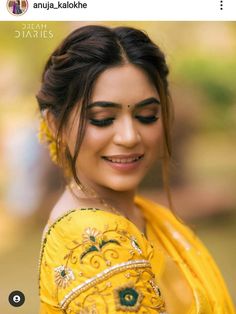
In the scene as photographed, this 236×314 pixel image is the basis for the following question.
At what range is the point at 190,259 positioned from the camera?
5.42 ft

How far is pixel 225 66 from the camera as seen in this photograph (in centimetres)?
173

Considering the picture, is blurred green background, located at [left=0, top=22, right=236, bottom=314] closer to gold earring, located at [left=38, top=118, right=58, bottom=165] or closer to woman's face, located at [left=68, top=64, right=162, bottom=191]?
gold earring, located at [left=38, top=118, right=58, bottom=165]

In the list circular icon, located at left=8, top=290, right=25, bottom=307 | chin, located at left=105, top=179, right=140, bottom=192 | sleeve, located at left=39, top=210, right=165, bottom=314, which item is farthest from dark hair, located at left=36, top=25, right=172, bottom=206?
circular icon, located at left=8, top=290, right=25, bottom=307

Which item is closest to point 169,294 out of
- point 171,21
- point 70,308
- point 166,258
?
point 166,258

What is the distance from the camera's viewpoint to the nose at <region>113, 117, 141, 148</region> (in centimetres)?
145

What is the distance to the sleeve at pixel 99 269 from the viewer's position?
1.33 m

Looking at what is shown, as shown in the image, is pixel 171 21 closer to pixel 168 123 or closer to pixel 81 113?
pixel 168 123

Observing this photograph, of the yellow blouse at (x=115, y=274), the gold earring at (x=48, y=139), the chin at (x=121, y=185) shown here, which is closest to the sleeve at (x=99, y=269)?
the yellow blouse at (x=115, y=274)

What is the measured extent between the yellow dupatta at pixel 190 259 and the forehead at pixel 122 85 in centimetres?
43

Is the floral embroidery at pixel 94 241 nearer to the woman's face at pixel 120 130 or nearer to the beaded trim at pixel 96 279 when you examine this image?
the beaded trim at pixel 96 279

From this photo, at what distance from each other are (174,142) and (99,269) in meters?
0.58

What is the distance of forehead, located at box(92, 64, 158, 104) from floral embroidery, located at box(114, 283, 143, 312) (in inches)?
18.8

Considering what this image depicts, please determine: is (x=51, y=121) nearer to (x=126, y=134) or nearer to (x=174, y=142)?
(x=126, y=134)
